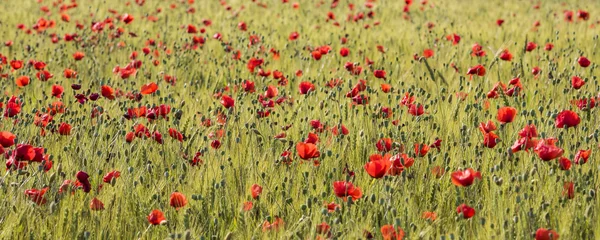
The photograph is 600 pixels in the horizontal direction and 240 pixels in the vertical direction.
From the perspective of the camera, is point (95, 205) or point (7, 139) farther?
point (7, 139)

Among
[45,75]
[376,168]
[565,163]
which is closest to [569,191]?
[565,163]

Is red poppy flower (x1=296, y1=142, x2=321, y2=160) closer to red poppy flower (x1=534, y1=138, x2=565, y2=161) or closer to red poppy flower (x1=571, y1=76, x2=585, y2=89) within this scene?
red poppy flower (x1=534, y1=138, x2=565, y2=161)

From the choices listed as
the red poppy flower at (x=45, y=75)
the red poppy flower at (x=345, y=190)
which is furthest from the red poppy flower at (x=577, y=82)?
the red poppy flower at (x=45, y=75)

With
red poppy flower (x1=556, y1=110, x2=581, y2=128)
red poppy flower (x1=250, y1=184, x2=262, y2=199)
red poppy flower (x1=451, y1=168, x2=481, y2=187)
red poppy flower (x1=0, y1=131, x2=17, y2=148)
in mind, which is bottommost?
red poppy flower (x1=250, y1=184, x2=262, y2=199)

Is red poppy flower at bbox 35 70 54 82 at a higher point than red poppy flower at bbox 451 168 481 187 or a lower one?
lower

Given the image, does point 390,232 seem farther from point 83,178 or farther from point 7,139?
point 7,139

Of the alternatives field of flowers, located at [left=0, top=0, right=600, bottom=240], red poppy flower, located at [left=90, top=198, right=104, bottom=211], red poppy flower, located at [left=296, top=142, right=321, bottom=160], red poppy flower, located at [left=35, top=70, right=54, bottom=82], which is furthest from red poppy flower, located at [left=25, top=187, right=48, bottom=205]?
red poppy flower, located at [left=35, top=70, right=54, bottom=82]

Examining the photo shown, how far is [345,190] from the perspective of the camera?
2043 millimetres

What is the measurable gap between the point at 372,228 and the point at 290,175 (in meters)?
0.50

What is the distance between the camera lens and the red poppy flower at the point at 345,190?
2.04 meters

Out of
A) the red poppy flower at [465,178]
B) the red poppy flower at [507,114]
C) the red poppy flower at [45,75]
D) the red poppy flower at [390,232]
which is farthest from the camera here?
the red poppy flower at [45,75]

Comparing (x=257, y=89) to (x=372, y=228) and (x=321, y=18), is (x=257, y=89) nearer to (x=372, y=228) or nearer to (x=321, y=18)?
(x=372, y=228)

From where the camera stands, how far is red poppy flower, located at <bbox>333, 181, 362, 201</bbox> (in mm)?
2037

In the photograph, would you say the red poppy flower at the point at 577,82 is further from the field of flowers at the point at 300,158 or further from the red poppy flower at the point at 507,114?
the red poppy flower at the point at 507,114
